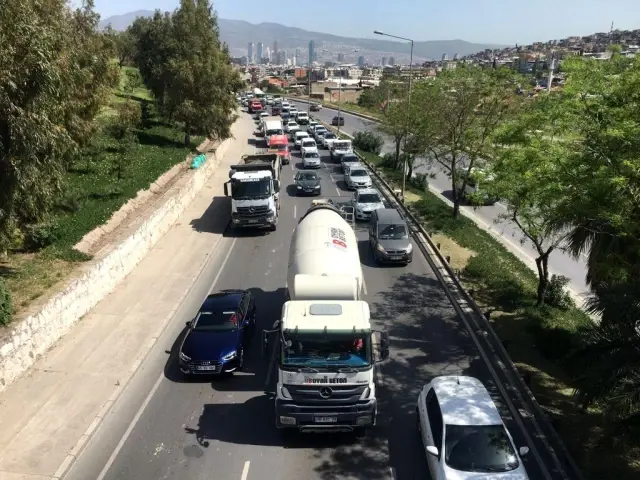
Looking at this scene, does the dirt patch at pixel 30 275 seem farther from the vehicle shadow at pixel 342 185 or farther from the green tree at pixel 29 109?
the vehicle shadow at pixel 342 185

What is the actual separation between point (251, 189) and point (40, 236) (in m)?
9.71

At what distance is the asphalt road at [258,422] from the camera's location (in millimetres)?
10711

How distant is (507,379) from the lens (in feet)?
46.0

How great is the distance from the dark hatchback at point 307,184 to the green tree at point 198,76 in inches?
325

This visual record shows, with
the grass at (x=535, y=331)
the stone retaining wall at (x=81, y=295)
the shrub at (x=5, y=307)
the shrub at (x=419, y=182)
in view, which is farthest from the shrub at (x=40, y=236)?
the shrub at (x=419, y=182)

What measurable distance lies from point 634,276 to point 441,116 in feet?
55.6

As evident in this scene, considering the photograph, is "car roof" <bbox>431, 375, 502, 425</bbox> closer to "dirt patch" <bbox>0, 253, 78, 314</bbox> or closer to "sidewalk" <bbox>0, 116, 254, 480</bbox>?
"sidewalk" <bbox>0, 116, 254, 480</bbox>


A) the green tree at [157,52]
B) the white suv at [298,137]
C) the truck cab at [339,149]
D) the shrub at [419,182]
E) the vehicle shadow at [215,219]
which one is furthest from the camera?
the white suv at [298,137]

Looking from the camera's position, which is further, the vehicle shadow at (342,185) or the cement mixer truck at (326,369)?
the vehicle shadow at (342,185)

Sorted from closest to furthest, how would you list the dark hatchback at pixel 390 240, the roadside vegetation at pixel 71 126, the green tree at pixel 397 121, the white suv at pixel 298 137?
1. the roadside vegetation at pixel 71 126
2. the dark hatchback at pixel 390 240
3. the green tree at pixel 397 121
4. the white suv at pixel 298 137

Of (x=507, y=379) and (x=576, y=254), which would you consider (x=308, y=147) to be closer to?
(x=576, y=254)

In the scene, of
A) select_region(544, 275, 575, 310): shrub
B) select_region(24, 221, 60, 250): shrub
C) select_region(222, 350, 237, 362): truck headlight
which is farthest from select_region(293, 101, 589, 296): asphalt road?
select_region(24, 221, 60, 250): shrub

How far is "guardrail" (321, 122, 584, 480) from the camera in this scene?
10953mm

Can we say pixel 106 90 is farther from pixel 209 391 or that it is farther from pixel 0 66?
pixel 209 391
